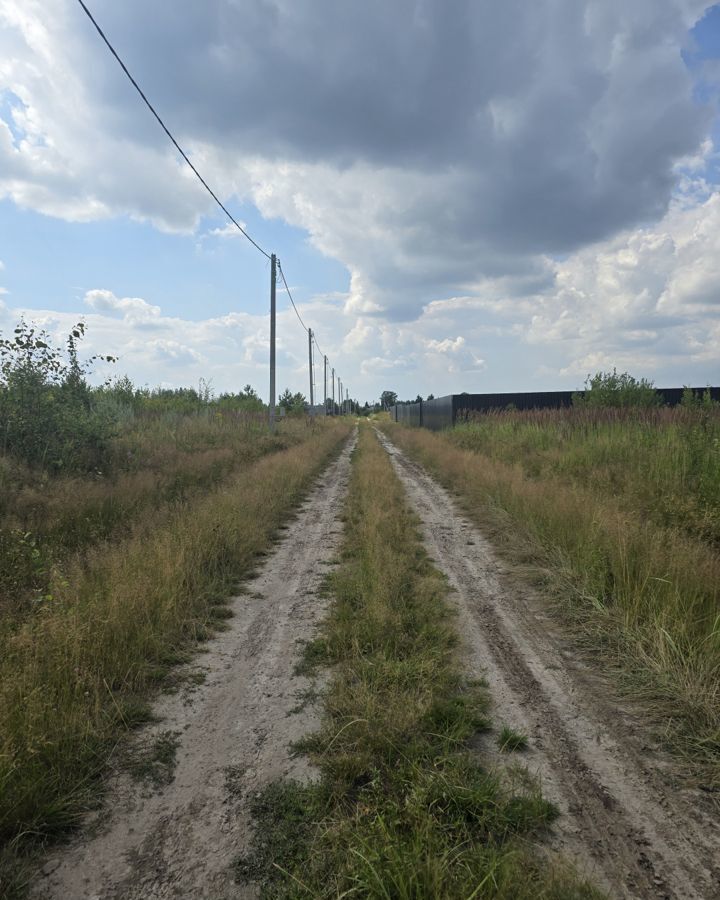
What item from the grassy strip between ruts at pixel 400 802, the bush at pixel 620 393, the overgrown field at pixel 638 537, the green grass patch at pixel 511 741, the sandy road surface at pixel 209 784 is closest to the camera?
the grassy strip between ruts at pixel 400 802

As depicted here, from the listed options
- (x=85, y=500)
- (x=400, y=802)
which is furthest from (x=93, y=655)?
(x=85, y=500)

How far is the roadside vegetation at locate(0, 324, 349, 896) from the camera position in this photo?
→ 2.64m

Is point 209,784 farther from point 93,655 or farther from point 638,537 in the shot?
point 638,537

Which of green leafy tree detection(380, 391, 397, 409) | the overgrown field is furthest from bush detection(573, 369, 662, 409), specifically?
green leafy tree detection(380, 391, 397, 409)

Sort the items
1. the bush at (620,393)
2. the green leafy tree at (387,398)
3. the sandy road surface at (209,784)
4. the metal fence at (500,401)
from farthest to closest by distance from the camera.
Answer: the green leafy tree at (387,398) < the metal fence at (500,401) < the bush at (620,393) < the sandy road surface at (209,784)

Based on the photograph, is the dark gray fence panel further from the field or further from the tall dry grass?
the field

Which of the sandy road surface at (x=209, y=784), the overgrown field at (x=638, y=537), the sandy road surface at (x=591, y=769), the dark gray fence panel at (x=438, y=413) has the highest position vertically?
the dark gray fence panel at (x=438, y=413)

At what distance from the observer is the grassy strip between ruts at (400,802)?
76.9 inches

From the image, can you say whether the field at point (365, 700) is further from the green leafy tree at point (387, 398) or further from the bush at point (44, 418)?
the green leafy tree at point (387, 398)

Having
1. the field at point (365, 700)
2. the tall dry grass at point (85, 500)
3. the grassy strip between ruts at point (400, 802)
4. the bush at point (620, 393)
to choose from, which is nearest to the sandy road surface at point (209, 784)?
the field at point (365, 700)

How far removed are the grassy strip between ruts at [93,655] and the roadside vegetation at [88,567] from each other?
0.4 inches

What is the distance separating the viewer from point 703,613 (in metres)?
4.00

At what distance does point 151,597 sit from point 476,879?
353 cm

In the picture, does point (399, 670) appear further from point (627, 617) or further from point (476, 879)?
point (627, 617)
